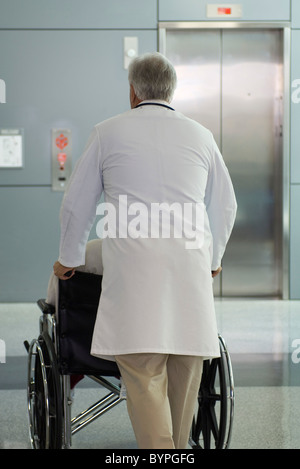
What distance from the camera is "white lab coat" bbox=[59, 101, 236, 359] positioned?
2.09 m

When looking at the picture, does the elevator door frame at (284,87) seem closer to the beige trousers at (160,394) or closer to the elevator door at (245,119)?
the elevator door at (245,119)

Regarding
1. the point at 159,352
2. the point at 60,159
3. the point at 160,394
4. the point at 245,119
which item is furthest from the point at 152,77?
the point at 245,119

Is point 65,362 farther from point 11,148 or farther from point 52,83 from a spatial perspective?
point 52,83

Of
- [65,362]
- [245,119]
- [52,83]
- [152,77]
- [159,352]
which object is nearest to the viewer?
[159,352]

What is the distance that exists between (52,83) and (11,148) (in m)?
0.71

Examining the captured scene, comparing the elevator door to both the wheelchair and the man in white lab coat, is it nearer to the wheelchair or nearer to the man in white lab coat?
the wheelchair

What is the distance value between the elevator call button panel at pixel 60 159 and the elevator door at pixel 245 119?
1.11 m

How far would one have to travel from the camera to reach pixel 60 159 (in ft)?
20.7

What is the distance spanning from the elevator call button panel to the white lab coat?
414 centimetres

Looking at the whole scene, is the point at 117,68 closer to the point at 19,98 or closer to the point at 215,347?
the point at 19,98

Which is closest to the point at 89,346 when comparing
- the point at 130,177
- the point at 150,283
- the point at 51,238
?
the point at 150,283

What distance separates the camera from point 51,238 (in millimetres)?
6332

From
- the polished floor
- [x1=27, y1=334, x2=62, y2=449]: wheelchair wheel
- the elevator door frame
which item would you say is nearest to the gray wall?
the elevator door frame

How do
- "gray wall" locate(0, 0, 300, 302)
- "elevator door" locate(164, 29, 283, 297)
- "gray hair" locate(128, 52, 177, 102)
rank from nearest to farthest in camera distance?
"gray hair" locate(128, 52, 177, 102) < "gray wall" locate(0, 0, 300, 302) < "elevator door" locate(164, 29, 283, 297)
